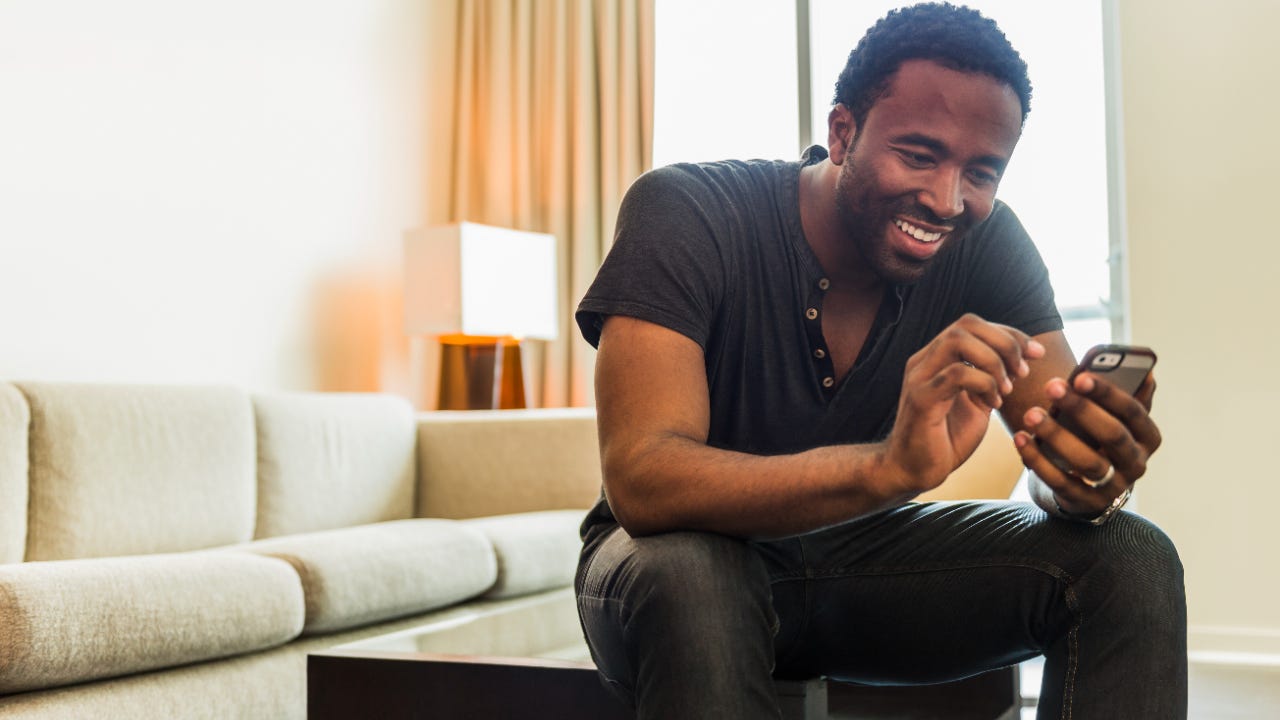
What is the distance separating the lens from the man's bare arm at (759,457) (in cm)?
99

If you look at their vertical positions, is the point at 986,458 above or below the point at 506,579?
above

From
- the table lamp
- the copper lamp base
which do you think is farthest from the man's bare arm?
the copper lamp base

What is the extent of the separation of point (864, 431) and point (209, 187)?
249 centimetres

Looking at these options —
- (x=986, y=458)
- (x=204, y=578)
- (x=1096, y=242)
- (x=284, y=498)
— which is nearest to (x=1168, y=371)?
(x=1096, y=242)

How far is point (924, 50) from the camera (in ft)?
4.24

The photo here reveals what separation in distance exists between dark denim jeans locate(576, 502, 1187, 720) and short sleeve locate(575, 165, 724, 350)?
223 millimetres

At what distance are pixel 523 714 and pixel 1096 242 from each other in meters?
3.02

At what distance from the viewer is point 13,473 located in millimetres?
2227

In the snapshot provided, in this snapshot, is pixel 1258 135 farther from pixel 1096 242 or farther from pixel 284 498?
pixel 284 498

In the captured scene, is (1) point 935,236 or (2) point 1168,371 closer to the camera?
(1) point 935,236

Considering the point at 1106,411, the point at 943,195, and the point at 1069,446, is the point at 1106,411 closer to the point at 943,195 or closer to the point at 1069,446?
the point at 1069,446

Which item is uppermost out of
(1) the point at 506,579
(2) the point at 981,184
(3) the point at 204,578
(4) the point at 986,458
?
(2) the point at 981,184

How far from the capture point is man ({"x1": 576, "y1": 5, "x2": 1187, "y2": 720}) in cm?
100

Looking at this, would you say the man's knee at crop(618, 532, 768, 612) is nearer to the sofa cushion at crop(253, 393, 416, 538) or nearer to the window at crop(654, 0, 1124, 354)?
the sofa cushion at crop(253, 393, 416, 538)
